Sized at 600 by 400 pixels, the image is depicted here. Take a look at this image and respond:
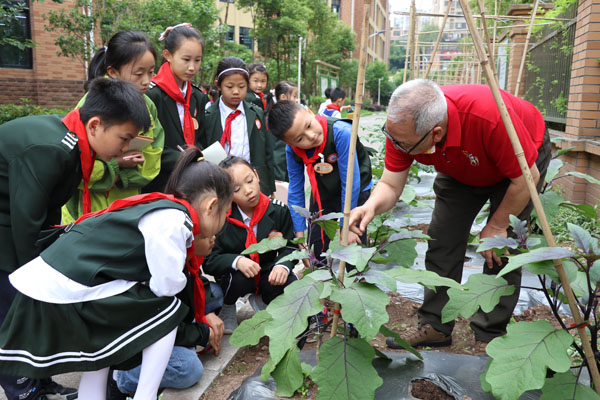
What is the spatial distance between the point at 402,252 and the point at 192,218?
3.30 feet

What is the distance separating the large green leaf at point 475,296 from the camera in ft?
5.82

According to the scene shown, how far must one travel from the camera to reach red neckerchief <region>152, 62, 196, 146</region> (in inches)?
135

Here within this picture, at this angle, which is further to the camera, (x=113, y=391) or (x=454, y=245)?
(x=454, y=245)

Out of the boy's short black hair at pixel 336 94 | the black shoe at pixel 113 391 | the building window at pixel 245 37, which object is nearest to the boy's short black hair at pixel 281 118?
the black shoe at pixel 113 391

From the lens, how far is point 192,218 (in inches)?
78.2

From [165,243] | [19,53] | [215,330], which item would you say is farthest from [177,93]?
[19,53]

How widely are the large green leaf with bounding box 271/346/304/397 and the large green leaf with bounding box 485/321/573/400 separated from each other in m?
0.75

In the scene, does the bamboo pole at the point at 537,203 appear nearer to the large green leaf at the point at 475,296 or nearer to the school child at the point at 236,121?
the large green leaf at the point at 475,296

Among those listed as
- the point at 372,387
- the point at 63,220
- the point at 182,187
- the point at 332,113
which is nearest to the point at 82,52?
the point at 332,113

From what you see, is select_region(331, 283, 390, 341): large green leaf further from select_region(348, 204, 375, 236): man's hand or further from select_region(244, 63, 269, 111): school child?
select_region(244, 63, 269, 111): school child

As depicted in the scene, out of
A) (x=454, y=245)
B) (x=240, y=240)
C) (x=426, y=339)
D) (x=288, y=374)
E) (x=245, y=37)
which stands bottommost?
(x=426, y=339)

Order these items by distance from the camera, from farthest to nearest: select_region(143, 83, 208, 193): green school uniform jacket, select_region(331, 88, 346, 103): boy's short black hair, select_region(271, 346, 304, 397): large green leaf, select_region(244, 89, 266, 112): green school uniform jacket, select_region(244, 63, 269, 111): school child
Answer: select_region(331, 88, 346, 103): boy's short black hair, select_region(244, 63, 269, 111): school child, select_region(244, 89, 266, 112): green school uniform jacket, select_region(143, 83, 208, 193): green school uniform jacket, select_region(271, 346, 304, 397): large green leaf

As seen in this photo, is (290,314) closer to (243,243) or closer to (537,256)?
(537,256)

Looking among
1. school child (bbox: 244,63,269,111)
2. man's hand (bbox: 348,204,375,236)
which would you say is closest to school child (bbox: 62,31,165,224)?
man's hand (bbox: 348,204,375,236)
